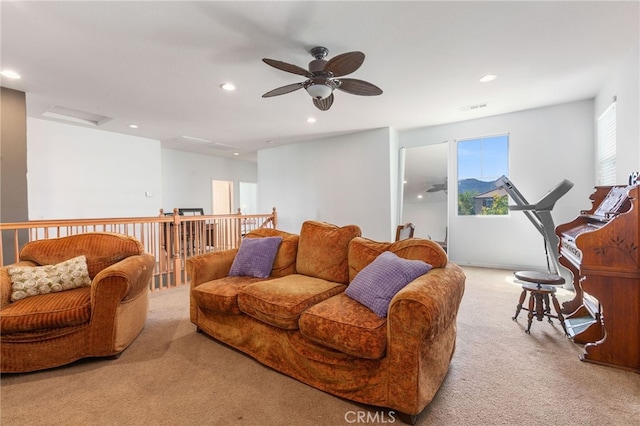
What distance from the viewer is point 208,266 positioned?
2.68 m

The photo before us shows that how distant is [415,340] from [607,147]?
4.24 meters

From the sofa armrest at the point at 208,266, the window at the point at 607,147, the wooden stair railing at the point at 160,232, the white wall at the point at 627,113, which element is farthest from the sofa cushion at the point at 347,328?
the window at the point at 607,147

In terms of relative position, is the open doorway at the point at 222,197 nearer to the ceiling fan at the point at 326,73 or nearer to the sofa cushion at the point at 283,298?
the ceiling fan at the point at 326,73

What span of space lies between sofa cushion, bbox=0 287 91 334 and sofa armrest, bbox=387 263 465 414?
7.01ft

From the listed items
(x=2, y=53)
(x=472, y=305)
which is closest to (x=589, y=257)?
(x=472, y=305)

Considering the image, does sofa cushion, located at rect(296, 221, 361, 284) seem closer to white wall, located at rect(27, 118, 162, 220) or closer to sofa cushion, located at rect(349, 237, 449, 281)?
sofa cushion, located at rect(349, 237, 449, 281)

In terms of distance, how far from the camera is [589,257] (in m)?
2.06

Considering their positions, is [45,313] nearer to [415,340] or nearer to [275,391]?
[275,391]

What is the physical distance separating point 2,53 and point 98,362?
117 inches

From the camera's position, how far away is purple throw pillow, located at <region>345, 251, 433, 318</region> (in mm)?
1733

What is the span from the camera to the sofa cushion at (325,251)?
8.05 feet

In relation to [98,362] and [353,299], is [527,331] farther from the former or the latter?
[98,362]

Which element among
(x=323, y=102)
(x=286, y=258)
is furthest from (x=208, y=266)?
(x=323, y=102)

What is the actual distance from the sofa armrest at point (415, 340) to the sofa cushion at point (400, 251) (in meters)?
0.40
